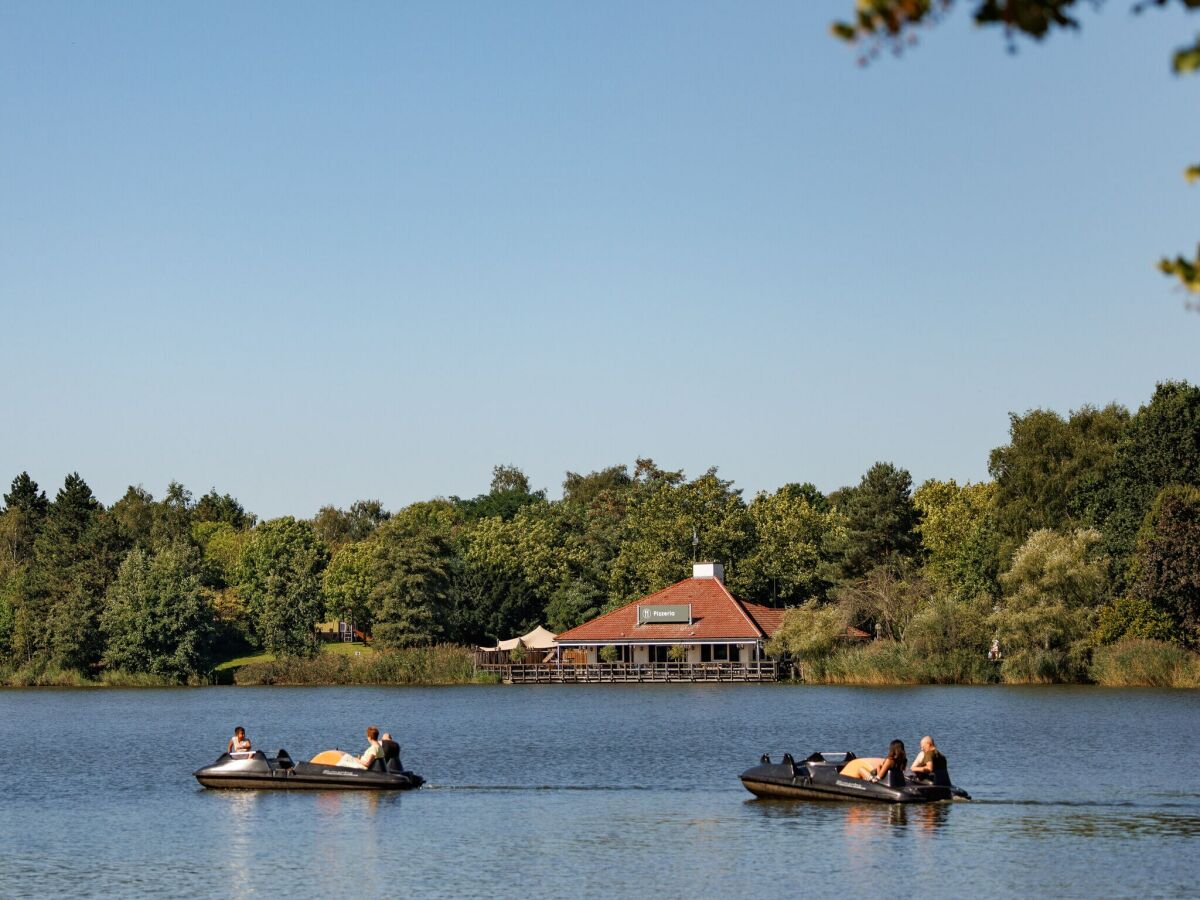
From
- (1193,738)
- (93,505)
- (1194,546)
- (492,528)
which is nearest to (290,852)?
(1193,738)

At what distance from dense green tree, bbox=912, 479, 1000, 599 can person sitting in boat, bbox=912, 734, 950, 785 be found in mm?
57645

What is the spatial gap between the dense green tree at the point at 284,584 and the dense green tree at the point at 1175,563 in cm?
6037

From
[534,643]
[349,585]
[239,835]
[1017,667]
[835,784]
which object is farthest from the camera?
[349,585]

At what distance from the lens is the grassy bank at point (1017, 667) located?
76.2 m

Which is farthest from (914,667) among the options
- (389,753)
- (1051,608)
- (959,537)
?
(389,753)

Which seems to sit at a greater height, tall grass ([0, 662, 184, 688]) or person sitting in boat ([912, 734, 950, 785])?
tall grass ([0, 662, 184, 688])

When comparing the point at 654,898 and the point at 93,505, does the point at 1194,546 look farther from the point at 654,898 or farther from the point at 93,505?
the point at 93,505

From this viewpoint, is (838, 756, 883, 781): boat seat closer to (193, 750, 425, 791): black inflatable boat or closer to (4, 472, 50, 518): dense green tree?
(193, 750, 425, 791): black inflatable boat

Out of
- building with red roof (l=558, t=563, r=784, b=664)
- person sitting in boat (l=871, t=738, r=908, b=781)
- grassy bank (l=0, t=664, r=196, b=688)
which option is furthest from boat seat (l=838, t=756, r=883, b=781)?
grassy bank (l=0, t=664, r=196, b=688)

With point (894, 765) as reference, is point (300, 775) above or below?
below

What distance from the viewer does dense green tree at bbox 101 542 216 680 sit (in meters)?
106

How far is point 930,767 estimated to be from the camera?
35.5 meters

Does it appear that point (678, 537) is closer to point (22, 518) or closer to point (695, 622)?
point (695, 622)

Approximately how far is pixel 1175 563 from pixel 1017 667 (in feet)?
32.5
